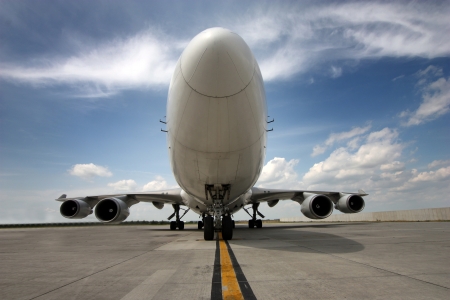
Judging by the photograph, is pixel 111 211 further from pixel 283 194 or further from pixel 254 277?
pixel 254 277

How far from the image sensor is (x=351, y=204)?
53.4 feet

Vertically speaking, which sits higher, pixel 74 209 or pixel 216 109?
pixel 216 109

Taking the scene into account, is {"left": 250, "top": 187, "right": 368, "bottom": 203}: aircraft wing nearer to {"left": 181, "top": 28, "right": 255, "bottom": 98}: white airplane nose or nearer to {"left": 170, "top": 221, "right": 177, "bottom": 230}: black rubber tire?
{"left": 170, "top": 221, "right": 177, "bottom": 230}: black rubber tire

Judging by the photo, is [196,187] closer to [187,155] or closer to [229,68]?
[187,155]

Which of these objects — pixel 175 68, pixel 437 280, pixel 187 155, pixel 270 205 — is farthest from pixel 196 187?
pixel 270 205

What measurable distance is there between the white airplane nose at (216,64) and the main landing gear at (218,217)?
354cm

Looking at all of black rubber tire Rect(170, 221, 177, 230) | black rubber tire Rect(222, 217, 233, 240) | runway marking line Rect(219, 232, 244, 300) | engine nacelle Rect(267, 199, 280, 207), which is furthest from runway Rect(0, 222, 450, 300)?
engine nacelle Rect(267, 199, 280, 207)

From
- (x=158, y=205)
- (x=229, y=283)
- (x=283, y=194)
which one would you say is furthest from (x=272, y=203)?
(x=229, y=283)

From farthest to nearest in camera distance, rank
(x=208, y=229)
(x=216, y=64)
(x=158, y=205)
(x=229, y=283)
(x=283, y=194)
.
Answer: (x=158, y=205) → (x=283, y=194) → (x=208, y=229) → (x=216, y=64) → (x=229, y=283)

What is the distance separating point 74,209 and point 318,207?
40.7ft

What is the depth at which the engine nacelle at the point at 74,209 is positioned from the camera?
15570 mm

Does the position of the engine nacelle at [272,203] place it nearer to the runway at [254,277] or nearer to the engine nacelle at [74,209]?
the engine nacelle at [74,209]

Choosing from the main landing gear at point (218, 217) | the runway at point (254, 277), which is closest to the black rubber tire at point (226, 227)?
the main landing gear at point (218, 217)

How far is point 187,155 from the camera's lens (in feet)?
25.0
